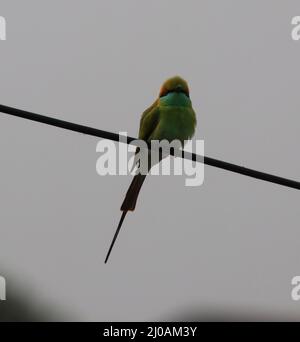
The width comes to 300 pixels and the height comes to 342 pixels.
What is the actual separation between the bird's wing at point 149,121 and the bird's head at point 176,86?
11 cm

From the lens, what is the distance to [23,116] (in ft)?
9.23

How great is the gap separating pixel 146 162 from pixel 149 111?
15.0 inches

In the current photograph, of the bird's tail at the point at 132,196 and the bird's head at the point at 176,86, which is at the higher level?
the bird's head at the point at 176,86

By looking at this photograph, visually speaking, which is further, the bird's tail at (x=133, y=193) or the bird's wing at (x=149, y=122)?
the bird's wing at (x=149, y=122)

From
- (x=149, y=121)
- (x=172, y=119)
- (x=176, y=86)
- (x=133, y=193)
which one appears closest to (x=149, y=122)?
(x=149, y=121)

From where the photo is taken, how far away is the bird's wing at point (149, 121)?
15.0 feet

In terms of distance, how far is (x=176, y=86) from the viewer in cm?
455

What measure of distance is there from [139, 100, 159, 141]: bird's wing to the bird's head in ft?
0.35

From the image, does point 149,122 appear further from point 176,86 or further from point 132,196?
point 132,196

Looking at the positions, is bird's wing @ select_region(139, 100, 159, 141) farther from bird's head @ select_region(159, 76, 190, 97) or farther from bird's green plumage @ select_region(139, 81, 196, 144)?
bird's head @ select_region(159, 76, 190, 97)

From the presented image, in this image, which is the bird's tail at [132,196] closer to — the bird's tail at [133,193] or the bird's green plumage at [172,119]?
the bird's tail at [133,193]

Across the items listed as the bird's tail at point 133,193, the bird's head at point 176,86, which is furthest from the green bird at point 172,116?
the bird's tail at point 133,193
